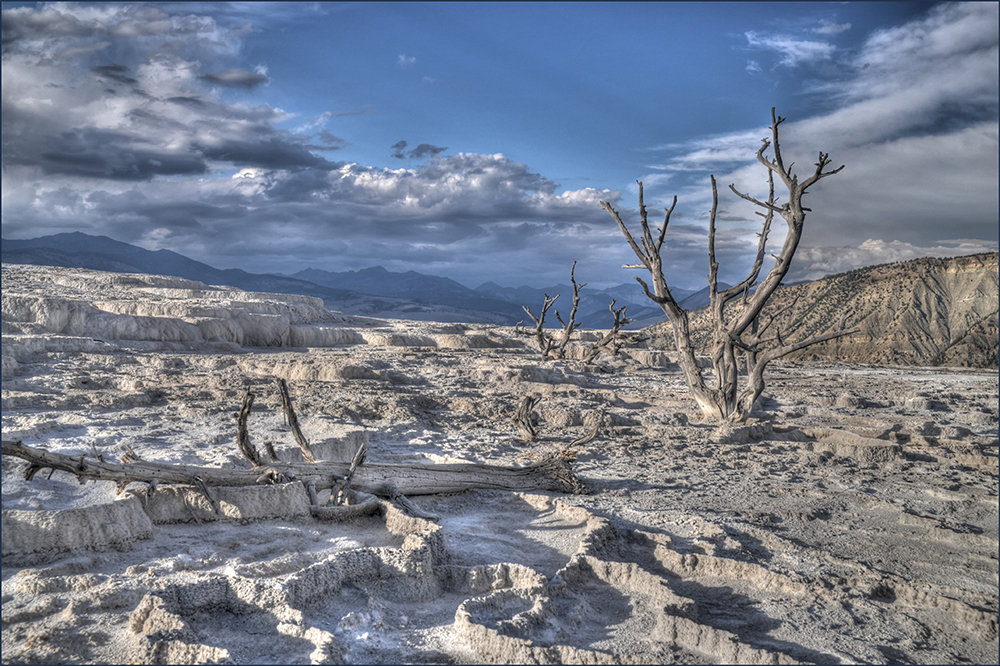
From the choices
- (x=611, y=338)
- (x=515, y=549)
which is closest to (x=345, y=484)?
(x=515, y=549)

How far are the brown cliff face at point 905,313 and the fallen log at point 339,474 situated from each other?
24112 mm

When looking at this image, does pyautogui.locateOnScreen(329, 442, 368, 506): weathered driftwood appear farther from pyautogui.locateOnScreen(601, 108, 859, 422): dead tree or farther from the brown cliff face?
the brown cliff face

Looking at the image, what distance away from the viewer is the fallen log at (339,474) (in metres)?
4.56

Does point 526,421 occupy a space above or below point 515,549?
above

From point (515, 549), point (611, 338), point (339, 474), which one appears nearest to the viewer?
point (515, 549)

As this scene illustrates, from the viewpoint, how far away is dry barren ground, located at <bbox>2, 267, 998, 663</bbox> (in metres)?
3.37

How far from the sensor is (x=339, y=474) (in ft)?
18.5

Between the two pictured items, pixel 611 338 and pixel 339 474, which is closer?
pixel 339 474

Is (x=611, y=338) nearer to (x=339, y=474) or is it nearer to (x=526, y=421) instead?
(x=526, y=421)


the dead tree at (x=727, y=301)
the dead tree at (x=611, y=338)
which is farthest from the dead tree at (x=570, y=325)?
the dead tree at (x=727, y=301)

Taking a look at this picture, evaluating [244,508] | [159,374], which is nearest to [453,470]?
[244,508]

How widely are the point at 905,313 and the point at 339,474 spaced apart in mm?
36589

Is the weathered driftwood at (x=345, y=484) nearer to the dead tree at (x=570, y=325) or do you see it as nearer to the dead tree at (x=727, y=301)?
the dead tree at (x=727, y=301)

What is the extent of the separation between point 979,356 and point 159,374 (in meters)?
31.4
